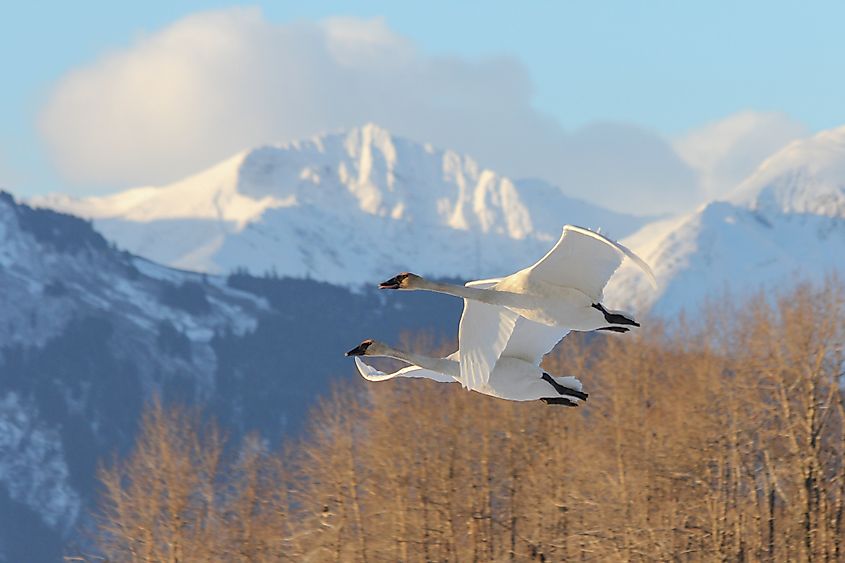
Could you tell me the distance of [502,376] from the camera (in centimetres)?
1773

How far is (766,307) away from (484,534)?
14.8 meters

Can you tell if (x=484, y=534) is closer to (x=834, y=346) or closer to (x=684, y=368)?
(x=834, y=346)

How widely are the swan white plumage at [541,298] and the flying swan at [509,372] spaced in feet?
0.63

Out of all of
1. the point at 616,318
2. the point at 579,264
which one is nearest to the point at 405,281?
the point at 579,264

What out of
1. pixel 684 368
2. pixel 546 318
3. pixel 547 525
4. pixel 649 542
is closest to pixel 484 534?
pixel 547 525

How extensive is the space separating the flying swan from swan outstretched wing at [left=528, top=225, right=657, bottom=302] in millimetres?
749

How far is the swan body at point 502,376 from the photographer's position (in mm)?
17312

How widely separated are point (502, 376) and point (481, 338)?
51 cm

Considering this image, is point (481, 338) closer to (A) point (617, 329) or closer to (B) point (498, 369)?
(B) point (498, 369)

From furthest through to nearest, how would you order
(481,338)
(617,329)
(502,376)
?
(502,376) < (481,338) < (617,329)

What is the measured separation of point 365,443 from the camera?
196 ft

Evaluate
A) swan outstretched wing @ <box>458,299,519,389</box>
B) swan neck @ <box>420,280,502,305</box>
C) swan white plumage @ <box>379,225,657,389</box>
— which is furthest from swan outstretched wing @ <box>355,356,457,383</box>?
swan neck @ <box>420,280,502,305</box>

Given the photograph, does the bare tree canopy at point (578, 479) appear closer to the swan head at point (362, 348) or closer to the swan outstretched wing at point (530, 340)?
the swan outstretched wing at point (530, 340)

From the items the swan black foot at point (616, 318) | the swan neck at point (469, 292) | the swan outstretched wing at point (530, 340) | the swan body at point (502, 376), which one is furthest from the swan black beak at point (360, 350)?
the swan black foot at point (616, 318)
